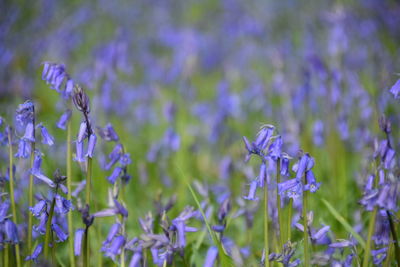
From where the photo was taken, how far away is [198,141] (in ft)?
16.1

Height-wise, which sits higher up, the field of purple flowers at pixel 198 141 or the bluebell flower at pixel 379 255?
the field of purple flowers at pixel 198 141

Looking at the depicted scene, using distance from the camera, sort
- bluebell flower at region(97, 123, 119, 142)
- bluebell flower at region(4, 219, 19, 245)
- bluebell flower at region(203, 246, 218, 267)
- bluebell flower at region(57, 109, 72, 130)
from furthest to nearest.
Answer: bluebell flower at region(97, 123, 119, 142), bluebell flower at region(57, 109, 72, 130), bluebell flower at region(203, 246, 218, 267), bluebell flower at region(4, 219, 19, 245)

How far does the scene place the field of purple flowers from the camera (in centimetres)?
184

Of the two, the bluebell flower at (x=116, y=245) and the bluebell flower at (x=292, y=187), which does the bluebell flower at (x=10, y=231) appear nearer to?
the bluebell flower at (x=116, y=245)

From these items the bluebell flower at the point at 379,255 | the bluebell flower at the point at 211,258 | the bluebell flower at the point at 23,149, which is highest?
the bluebell flower at the point at 23,149

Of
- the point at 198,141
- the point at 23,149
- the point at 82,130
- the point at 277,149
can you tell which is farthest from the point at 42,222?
the point at 198,141

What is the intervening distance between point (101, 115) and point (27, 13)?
10.7 feet

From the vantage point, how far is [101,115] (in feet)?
14.1

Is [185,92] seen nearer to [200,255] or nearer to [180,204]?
[180,204]

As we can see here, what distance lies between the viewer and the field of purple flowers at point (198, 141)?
1.84 m

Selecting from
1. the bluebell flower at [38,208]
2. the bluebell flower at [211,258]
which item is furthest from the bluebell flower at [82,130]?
the bluebell flower at [211,258]

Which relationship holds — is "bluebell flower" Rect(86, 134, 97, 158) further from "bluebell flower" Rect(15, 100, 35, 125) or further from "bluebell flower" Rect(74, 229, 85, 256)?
"bluebell flower" Rect(74, 229, 85, 256)

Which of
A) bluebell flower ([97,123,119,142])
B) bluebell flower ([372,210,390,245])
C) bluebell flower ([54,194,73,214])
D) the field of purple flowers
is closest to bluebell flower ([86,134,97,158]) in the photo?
the field of purple flowers

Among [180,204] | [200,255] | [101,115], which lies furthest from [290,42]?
[200,255]
